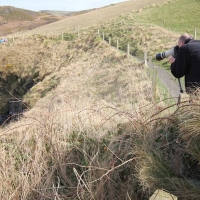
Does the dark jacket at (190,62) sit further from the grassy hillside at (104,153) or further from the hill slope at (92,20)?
the hill slope at (92,20)

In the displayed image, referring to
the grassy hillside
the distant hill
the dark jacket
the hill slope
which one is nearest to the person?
the dark jacket

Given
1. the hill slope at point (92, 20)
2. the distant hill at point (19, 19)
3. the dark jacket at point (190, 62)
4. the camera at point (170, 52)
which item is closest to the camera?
the dark jacket at point (190, 62)

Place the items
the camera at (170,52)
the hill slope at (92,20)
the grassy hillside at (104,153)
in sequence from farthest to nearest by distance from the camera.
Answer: the hill slope at (92,20)
the camera at (170,52)
the grassy hillside at (104,153)

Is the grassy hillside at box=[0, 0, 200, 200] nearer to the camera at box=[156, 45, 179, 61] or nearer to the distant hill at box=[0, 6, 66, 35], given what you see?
the camera at box=[156, 45, 179, 61]

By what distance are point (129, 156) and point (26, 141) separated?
1.75 meters

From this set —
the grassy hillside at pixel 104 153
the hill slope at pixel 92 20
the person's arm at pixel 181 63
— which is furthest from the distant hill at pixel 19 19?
the person's arm at pixel 181 63

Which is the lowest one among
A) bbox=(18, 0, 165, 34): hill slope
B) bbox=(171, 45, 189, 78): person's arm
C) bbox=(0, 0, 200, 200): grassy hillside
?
bbox=(0, 0, 200, 200): grassy hillside

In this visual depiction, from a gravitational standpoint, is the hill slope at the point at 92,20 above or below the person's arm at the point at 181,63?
above

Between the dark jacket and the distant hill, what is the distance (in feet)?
241

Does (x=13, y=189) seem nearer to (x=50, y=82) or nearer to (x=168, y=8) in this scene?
(x=50, y=82)

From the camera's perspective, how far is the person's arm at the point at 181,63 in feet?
11.6

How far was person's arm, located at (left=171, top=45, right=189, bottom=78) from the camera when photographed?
3547mm

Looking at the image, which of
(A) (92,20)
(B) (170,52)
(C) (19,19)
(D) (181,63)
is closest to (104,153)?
(D) (181,63)

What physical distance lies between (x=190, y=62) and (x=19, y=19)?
91123mm
